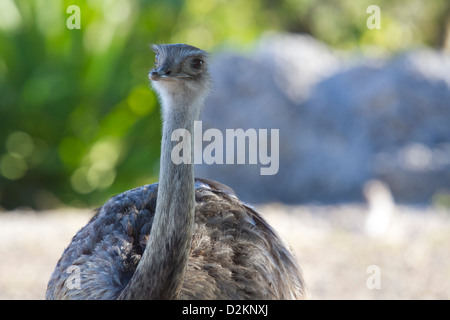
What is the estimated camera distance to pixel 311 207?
6.98 meters

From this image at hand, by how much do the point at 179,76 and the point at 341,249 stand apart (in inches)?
131

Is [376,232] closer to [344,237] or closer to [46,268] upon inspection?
[344,237]

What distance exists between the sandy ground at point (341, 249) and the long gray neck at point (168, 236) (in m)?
1.85

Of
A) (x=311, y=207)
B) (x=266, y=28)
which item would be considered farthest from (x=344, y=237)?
(x=266, y=28)

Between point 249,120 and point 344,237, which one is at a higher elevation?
point 249,120

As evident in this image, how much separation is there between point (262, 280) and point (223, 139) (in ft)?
14.6

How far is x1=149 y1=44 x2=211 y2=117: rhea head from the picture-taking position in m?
2.54

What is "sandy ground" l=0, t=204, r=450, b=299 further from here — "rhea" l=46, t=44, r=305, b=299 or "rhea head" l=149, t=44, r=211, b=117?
"rhea head" l=149, t=44, r=211, b=117

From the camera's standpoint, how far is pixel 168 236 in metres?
2.42

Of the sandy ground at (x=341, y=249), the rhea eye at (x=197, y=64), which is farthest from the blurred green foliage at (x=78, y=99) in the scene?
the rhea eye at (x=197, y=64)

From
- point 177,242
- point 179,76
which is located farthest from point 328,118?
point 177,242

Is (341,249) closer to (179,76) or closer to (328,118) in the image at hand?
(328,118)

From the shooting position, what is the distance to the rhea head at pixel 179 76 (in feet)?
8.32

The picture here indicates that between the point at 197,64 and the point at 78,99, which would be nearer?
the point at 197,64
